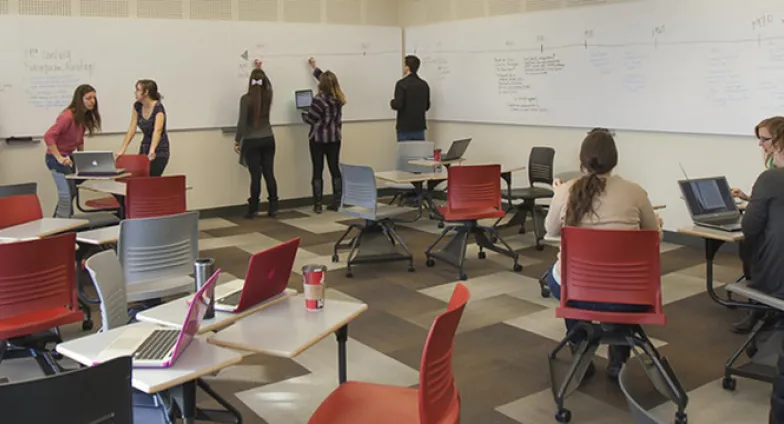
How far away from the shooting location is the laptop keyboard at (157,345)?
2200mm

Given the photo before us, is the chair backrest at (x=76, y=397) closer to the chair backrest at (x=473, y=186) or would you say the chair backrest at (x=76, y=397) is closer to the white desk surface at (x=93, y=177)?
the chair backrest at (x=473, y=186)

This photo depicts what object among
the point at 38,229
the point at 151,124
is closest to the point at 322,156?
the point at 151,124

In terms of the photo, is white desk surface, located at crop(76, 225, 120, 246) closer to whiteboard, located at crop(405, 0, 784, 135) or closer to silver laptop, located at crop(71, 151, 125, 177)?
silver laptop, located at crop(71, 151, 125, 177)

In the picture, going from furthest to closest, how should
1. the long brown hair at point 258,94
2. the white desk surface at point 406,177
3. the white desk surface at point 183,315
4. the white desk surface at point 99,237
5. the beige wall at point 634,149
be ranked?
the long brown hair at point 258,94 < the beige wall at point 634,149 < the white desk surface at point 406,177 < the white desk surface at point 99,237 < the white desk surface at point 183,315

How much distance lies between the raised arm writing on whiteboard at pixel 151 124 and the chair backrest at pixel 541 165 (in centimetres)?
370

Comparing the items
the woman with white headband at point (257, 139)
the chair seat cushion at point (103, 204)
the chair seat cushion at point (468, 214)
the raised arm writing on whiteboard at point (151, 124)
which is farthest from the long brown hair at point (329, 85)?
the chair seat cushion at point (468, 214)

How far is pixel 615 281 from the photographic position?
3314mm

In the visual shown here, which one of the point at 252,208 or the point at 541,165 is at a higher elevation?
the point at 541,165

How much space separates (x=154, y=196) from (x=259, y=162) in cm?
327

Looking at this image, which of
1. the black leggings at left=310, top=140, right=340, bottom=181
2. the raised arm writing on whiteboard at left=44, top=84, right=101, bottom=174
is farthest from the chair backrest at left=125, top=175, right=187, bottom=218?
the black leggings at left=310, top=140, right=340, bottom=181

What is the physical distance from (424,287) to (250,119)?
3624 mm

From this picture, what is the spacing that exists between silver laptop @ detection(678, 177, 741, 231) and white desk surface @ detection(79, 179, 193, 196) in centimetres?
361

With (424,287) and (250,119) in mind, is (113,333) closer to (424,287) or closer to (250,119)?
(424,287)

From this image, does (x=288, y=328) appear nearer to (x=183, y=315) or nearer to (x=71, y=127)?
(x=183, y=315)
